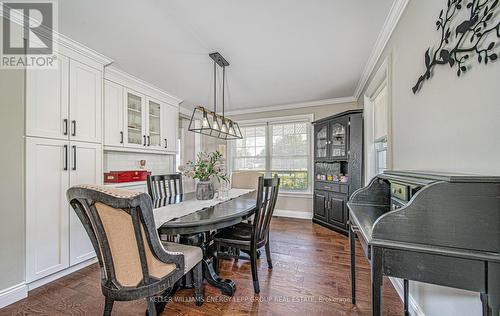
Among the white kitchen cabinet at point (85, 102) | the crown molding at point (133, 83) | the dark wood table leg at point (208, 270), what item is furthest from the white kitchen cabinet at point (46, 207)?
the dark wood table leg at point (208, 270)

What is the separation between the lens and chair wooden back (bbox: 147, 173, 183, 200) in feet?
7.92

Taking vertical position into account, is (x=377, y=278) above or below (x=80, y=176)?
below

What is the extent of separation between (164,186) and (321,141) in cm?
295

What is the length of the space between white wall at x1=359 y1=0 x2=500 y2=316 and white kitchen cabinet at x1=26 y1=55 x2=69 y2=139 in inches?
128

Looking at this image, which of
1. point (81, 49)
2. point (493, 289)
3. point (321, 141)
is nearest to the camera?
point (493, 289)

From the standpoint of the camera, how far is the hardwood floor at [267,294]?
1642 millimetres

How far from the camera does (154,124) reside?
137 inches

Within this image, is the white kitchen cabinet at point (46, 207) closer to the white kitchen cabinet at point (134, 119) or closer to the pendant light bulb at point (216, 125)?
the white kitchen cabinet at point (134, 119)

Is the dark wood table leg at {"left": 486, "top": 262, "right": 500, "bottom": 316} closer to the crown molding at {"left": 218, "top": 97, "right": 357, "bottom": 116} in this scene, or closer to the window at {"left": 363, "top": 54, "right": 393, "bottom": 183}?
the window at {"left": 363, "top": 54, "right": 393, "bottom": 183}

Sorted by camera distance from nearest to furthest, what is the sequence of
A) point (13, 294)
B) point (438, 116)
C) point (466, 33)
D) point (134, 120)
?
point (466, 33)
point (438, 116)
point (13, 294)
point (134, 120)

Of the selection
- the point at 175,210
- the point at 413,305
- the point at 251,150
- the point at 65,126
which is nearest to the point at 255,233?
the point at 175,210

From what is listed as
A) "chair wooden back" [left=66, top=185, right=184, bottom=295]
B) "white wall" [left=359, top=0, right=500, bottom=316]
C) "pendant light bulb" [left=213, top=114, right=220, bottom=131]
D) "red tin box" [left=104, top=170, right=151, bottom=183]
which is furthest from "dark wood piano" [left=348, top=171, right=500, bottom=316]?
"red tin box" [left=104, top=170, right=151, bottom=183]

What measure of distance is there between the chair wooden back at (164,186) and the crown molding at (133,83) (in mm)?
1515

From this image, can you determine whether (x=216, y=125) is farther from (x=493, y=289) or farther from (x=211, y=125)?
(x=493, y=289)
